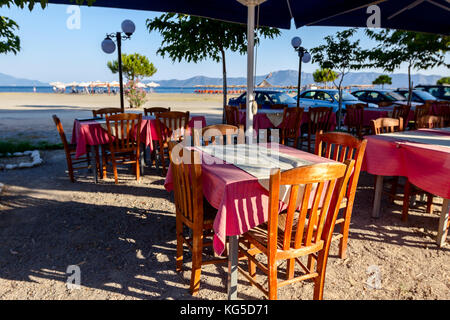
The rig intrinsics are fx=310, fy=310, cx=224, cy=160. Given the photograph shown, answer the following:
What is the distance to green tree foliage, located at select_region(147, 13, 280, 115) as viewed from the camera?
7637 millimetres

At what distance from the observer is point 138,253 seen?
9.61 feet

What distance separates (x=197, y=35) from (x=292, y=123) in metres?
3.51

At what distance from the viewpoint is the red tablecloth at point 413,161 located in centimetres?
278

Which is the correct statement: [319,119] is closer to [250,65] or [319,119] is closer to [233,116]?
[233,116]

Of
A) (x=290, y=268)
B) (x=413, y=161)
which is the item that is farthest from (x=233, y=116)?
(x=290, y=268)

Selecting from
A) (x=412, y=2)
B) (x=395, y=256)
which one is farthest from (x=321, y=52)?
(x=395, y=256)

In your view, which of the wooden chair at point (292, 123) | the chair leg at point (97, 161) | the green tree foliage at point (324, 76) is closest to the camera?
the chair leg at point (97, 161)

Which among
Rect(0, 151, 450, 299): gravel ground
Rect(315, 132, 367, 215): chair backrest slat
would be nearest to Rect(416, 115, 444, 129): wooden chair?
Rect(0, 151, 450, 299): gravel ground

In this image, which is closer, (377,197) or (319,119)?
(377,197)

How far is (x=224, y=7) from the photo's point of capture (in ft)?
15.5

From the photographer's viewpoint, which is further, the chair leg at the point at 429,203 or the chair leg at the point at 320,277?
the chair leg at the point at 429,203

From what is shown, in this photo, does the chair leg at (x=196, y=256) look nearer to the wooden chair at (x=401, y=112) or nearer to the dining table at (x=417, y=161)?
the dining table at (x=417, y=161)

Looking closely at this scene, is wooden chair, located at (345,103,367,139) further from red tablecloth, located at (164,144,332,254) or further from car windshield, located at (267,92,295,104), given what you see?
red tablecloth, located at (164,144,332,254)

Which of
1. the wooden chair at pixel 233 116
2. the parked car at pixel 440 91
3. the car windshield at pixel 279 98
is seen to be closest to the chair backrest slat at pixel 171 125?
the wooden chair at pixel 233 116
